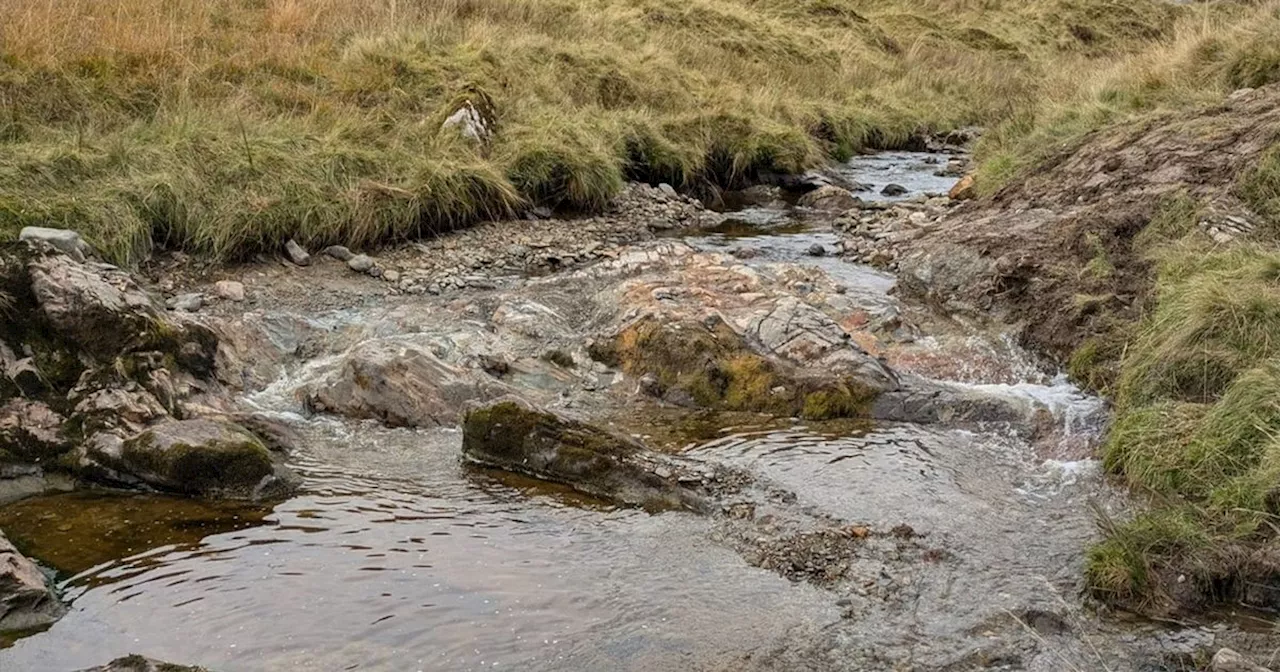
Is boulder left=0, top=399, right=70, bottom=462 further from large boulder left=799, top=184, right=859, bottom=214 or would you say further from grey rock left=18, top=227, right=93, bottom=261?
large boulder left=799, top=184, right=859, bottom=214

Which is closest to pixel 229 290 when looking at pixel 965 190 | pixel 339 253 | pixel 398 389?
pixel 339 253

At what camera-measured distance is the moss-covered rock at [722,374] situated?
23.7ft

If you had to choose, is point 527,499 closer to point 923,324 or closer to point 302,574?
point 302,574

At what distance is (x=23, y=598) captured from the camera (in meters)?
4.32

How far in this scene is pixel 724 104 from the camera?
1525 centimetres

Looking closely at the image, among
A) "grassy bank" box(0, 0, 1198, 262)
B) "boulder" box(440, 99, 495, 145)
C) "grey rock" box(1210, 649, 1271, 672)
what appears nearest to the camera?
"grey rock" box(1210, 649, 1271, 672)

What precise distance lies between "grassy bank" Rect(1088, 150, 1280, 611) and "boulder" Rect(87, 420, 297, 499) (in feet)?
13.7

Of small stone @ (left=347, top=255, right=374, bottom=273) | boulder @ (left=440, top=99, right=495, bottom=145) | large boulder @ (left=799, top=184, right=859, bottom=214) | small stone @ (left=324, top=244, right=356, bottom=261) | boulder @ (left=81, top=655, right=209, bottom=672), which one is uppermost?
boulder @ (left=440, top=99, right=495, bottom=145)

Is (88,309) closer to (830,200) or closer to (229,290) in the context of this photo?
(229,290)

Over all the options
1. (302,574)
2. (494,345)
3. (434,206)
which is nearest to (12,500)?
(302,574)

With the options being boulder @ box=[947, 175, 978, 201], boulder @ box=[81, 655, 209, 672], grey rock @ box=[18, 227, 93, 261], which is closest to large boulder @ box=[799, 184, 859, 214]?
boulder @ box=[947, 175, 978, 201]

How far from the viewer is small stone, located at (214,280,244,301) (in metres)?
8.85

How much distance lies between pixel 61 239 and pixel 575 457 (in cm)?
467

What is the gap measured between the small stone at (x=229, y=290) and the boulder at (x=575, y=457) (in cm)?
348
